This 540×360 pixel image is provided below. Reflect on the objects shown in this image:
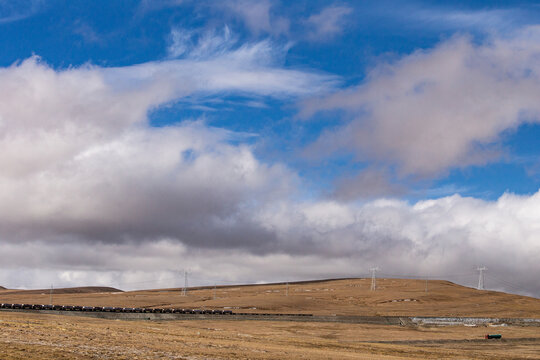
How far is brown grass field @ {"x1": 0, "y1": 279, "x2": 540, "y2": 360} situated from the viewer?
3225 centimetres

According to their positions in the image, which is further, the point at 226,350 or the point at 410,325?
the point at 410,325

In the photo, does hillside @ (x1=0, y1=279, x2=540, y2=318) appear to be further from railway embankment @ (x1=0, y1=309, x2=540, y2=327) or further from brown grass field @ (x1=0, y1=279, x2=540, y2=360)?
railway embankment @ (x1=0, y1=309, x2=540, y2=327)

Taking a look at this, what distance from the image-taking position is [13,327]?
3803cm

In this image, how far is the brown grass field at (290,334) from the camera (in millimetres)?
32250

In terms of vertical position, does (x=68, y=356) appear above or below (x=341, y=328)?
above

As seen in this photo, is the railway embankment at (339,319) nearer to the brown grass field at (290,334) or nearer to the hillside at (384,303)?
the brown grass field at (290,334)

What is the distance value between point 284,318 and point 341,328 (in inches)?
546

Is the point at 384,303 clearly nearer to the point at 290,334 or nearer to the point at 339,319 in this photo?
the point at 339,319

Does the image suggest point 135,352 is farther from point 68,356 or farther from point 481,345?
point 481,345

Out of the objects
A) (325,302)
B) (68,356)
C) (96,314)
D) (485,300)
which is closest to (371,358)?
(68,356)

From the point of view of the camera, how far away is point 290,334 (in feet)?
238

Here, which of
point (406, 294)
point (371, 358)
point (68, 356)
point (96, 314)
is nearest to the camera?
point (68, 356)

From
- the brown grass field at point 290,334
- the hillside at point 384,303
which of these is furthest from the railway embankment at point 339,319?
the hillside at point 384,303

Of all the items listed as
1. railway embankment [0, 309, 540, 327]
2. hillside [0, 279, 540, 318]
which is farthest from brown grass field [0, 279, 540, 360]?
railway embankment [0, 309, 540, 327]
